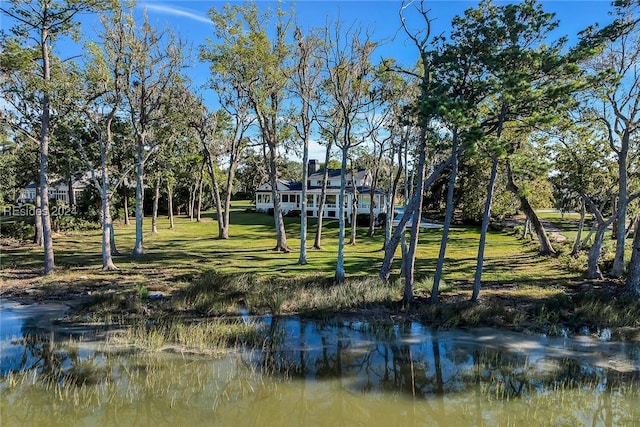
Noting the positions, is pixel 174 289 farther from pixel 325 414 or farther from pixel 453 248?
pixel 453 248

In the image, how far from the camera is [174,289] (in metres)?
14.4

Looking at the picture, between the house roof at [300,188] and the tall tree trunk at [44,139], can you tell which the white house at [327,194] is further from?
the tall tree trunk at [44,139]

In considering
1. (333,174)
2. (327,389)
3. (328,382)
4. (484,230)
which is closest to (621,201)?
(484,230)

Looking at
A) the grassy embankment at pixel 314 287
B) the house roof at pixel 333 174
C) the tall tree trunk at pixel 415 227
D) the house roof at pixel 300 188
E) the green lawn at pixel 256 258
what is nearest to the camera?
the grassy embankment at pixel 314 287

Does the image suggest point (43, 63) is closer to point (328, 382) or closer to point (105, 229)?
point (105, 229)

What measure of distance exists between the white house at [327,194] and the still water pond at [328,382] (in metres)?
33.4

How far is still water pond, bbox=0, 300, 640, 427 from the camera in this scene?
6738 mm

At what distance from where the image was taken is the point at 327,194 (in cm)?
4822

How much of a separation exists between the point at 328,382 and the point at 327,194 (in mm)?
40600

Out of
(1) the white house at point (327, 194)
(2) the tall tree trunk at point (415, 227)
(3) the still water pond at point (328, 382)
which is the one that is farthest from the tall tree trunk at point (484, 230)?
(1) the white house at point (327, 194)

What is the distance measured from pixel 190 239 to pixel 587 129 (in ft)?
81.9

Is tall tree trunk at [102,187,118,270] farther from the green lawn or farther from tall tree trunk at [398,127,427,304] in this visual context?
tall tree trunk at [398,127,427,304]

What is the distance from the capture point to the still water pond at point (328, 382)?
674cm

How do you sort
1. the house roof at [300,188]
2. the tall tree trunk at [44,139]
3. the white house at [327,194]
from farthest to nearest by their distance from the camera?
the white house at [327,194]
the house roof at [300,188]
the tall tree trunk at [44,139]
